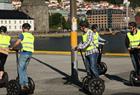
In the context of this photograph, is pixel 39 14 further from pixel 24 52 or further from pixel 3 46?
pixel 24 52

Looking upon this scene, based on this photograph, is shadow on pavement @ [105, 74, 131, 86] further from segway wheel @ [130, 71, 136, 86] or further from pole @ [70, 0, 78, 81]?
pole @ [70, 0, 78, 81]

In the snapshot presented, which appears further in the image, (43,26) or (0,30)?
(43,26)

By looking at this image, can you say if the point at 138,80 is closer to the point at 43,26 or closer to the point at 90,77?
the point at 90,77

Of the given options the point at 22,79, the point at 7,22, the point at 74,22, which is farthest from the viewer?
the point at 7,22

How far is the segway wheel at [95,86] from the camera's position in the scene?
1318 centimetres

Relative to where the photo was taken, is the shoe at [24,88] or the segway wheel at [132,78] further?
the segway wheel at [132,78]

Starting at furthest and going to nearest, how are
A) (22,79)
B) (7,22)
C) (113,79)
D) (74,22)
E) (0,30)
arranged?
(7,22), (113,79), (74,22), (0,30), (22,79)

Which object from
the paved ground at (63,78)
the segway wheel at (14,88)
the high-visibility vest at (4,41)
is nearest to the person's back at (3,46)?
the high-visibility vest at (4,41)

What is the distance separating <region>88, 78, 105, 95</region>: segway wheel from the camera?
43.2ft

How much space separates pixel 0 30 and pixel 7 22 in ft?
555

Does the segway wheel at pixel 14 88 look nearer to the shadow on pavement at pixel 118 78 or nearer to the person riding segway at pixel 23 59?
the person riding segway at pixel 23 59

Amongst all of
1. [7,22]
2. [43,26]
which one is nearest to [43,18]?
[43,26]

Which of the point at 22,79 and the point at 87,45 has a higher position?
the point at 87,45

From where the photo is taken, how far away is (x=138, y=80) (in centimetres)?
1498
